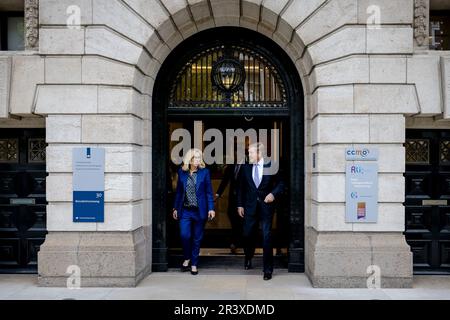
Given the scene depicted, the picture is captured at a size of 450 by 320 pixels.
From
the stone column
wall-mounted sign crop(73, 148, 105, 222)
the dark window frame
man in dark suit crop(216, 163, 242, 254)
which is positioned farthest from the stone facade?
man in dark suit crop(216, 163, 242, 254)

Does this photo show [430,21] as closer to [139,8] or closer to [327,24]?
[327,24]

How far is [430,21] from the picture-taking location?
9.08 meters

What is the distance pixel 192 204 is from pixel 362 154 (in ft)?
11.2

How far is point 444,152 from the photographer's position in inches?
366

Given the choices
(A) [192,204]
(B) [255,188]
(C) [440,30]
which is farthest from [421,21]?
(A) [192,204]

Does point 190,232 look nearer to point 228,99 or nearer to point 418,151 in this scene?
point 228,99

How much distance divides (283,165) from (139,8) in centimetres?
454

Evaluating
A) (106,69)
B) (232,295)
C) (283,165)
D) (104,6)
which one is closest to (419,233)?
(283,165)

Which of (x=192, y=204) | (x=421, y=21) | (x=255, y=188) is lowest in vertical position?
(x=192, y=204)

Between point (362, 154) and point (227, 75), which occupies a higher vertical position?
point (227, 75)

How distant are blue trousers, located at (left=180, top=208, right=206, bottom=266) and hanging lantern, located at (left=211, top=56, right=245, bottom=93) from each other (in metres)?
2.61

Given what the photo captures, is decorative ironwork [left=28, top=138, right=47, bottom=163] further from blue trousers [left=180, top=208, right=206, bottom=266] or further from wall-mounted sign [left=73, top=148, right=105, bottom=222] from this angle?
blue trousers [left=180, top=208, right=206, bottom=266]

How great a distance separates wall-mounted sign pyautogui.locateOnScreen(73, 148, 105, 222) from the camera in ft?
27.5

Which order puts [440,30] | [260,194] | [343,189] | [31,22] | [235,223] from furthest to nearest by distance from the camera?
1. [235,223]
2. [260,194]
3. [440,30]
4. [31,22]
5. [343,189]
